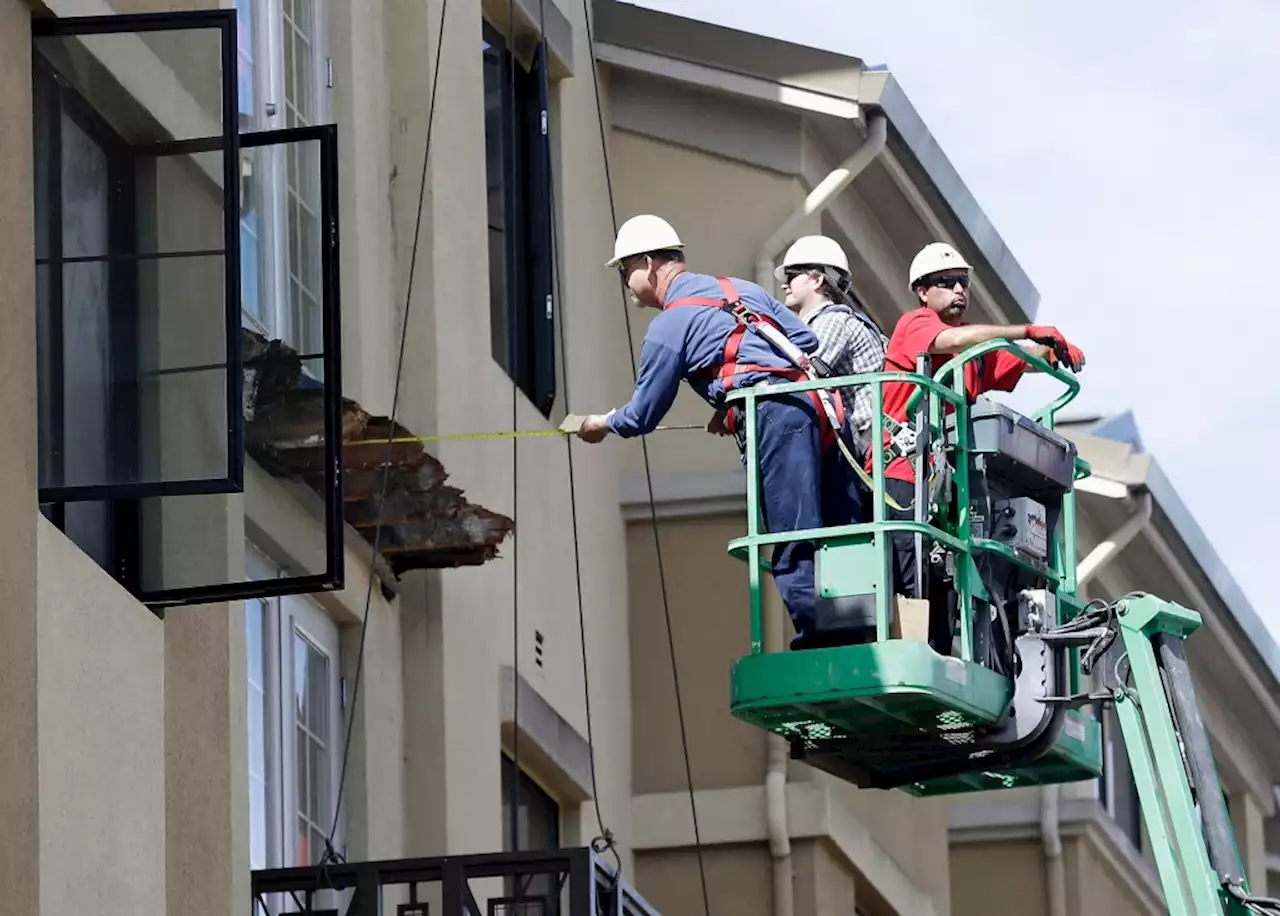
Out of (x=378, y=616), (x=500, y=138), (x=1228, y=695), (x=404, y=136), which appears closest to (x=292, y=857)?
(x=378, y=616)

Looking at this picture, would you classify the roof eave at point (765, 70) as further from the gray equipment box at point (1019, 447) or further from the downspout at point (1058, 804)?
the gray equipment box at point (1019, 447)

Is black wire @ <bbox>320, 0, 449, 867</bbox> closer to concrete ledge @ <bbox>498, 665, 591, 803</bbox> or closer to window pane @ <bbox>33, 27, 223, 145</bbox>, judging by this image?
concrete ledge @ <bbox>498, 665, 591, 803</bbox>

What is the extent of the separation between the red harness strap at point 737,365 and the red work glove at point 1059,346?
2.79 ft

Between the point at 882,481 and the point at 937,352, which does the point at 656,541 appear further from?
the point at 882,481

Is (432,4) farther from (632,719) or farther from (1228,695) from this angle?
(1228,695)

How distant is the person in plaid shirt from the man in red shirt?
0.11 metres

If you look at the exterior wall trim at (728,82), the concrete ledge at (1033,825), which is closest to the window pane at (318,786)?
the exterior wall trim at (728,82)

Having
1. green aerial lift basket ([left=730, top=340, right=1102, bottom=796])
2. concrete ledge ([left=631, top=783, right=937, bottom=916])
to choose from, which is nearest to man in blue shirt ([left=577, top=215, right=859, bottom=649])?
green aerial lift basket ([left=730, top=340, right=1102, bottom=796])

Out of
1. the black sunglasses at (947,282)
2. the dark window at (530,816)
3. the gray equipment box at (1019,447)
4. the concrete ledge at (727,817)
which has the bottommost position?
the dark window at (530,816)

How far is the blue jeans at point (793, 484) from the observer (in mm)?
13609

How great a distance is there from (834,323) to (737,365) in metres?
0.65

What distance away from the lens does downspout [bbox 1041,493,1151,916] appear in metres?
24.6

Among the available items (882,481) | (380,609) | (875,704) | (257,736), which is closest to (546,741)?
(380,609)

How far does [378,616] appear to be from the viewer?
15.9 meters
